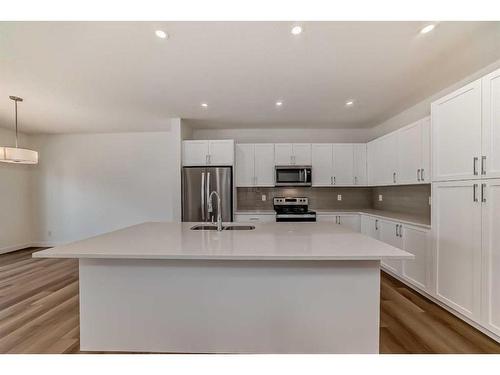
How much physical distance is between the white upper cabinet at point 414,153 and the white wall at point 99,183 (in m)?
4.41

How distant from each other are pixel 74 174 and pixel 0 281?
259cm

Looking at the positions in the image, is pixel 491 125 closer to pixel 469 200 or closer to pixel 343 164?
pixel 469 200

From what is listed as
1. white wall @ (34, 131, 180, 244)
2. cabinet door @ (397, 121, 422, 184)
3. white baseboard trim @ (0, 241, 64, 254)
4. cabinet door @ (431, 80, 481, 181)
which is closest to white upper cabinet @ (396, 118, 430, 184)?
cabinet door @ (397, 121, 422, 184)

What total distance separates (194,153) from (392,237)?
3441mm

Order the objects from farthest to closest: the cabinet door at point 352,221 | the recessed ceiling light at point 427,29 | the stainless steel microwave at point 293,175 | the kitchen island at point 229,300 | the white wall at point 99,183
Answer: the white wall at point 99,183
the stainless steel microwave at point 293,175
the cabinet door at point 352,221
the recessed ceiling light at point 427,29
the kitchen island at point 229,300

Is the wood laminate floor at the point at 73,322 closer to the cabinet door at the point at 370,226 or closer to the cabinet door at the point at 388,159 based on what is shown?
the cabinet door at the point at 370,226

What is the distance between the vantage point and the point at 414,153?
10.5 feet

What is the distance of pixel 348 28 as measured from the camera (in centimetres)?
187

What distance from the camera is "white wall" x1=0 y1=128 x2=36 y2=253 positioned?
4793mm

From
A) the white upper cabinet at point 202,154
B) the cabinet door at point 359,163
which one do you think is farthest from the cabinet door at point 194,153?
the cabinet door at point 359,163

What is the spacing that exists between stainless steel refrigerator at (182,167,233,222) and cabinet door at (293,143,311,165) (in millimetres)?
1313

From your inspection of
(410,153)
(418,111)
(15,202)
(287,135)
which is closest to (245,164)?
(287,135)

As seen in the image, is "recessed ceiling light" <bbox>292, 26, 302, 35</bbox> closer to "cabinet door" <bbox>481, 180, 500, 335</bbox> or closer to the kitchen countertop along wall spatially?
"cabinet door" <bbox>481, 180, 500, 335</bbox>

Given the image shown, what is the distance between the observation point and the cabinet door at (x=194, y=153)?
4.28 m
